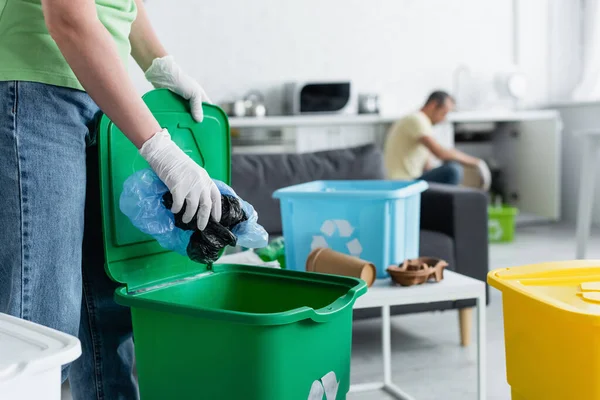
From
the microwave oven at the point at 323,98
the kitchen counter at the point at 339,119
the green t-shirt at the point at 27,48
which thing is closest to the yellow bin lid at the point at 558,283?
the green t-shirt at the point at 27,48

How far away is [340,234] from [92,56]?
0.89 metres

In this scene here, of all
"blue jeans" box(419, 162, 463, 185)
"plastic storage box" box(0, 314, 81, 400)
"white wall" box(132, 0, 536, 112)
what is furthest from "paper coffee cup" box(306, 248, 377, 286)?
"white wall" box(132, 0, 536, 112)

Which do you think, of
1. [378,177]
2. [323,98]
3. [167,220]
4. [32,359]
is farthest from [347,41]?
[32,359]

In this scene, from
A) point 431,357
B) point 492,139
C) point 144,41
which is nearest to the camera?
point 144,41

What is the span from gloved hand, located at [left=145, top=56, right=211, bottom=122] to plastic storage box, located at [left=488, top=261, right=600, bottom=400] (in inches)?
25.4

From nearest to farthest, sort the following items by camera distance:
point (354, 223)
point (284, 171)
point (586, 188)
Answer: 1. point (354, 223)
2. point (284, 171)
3. point (586, 188)

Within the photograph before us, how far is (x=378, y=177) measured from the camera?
9.73ft

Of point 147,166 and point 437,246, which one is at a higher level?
point 147,166

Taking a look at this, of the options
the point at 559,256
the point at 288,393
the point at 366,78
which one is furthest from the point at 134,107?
the point at 366,78

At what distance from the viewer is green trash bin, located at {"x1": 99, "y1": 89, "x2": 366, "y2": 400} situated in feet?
3.38

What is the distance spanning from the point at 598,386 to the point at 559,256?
340 cm

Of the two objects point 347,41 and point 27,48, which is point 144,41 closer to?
point 27,48

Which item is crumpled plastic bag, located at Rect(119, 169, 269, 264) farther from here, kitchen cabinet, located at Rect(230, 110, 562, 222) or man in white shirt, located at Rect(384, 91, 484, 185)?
kitchen cabinet, located at Rect(230, 110, 562, 222)

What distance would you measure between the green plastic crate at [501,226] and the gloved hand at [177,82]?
368cm
